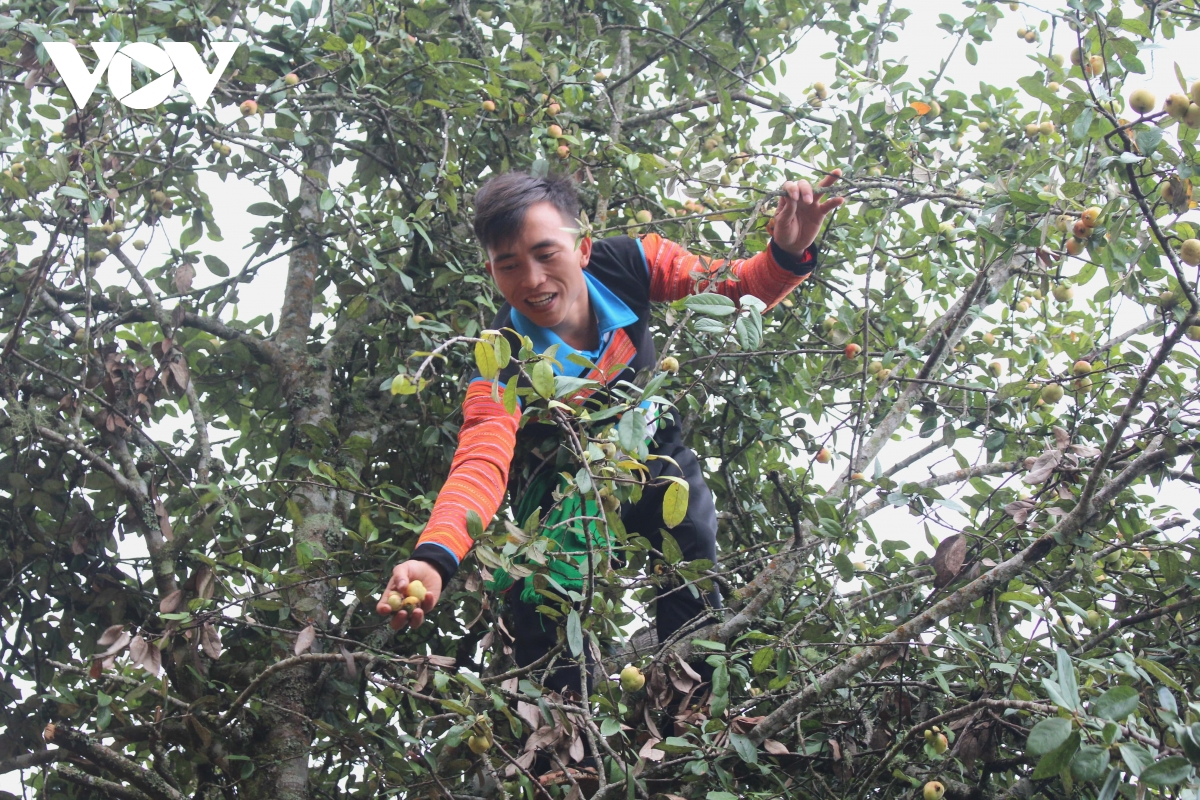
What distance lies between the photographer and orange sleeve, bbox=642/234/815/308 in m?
2.07

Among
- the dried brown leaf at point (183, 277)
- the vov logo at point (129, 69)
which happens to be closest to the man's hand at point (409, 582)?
the dried brown leaf at point (183, 277)

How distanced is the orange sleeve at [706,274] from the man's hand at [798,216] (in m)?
0.04

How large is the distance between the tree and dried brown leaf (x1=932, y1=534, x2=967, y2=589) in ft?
0.03

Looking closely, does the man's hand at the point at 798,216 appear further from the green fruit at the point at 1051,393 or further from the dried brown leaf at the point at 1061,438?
the green fruit at the point at 1051,393

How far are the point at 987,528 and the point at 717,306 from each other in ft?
2.88

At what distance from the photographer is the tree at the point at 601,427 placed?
5.55 feet

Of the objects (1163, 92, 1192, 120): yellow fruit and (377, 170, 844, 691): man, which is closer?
(1163, 92, 1192, 120): yellow fruit

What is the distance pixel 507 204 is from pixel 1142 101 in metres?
1.14

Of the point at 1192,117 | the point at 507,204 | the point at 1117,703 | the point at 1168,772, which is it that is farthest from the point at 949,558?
the point at 507,204

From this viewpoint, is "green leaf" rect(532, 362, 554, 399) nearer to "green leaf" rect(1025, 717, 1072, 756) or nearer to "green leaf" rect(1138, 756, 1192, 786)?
"green leaf" rect(1025, 717, 1072, 756)

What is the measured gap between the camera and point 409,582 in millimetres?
1590

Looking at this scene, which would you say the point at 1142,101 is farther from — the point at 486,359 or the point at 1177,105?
the point at 486,359

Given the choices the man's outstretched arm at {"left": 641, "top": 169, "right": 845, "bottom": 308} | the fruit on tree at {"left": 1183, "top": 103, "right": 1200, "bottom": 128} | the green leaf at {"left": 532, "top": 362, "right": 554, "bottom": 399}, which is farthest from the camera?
the man's outstretched arm at {"left": 641, "top": 169, "right": 845, "bottom": 308}

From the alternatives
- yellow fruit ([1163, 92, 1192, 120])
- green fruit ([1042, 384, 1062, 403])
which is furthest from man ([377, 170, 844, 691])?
green fruit ([1042, 384, 1062, 403])
